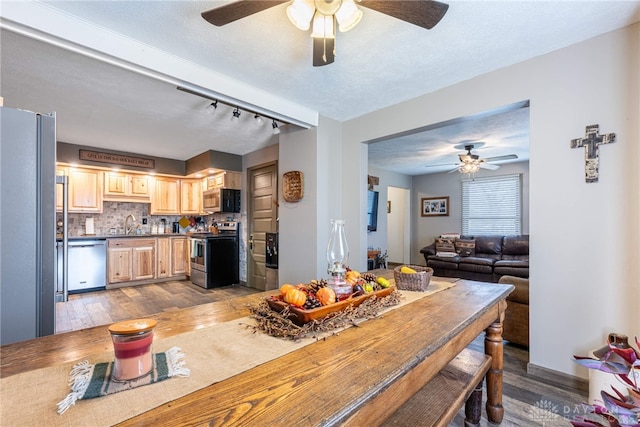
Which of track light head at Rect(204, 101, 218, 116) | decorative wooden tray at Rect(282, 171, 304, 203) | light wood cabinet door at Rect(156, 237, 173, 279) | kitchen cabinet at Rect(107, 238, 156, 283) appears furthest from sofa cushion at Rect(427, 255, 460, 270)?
kitchen cabinet at Rect(107, 238, 156, 283)

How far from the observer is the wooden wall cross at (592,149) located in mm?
1931

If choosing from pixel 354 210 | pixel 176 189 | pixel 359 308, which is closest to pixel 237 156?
pixel 176 189

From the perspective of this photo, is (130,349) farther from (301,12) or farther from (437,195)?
(437,195)

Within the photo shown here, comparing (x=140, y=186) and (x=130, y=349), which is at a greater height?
(x=140, y=186)

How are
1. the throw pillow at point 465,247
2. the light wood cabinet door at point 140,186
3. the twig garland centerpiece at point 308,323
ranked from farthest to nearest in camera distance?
the throw pillow at point 465,247 → the light wood cabinet door at point 140,186 → the twig garland centerpiece at point 308,323

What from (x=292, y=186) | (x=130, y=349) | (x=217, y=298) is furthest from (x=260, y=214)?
(x=130, y=349)

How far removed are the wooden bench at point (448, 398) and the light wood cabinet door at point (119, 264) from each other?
5545 millimetres

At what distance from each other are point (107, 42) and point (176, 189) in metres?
4.54

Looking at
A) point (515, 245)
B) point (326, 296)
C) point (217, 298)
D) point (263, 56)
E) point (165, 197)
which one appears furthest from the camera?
point (165, 197)

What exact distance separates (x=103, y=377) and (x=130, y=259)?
5.46 metres

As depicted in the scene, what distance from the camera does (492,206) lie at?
6.26m

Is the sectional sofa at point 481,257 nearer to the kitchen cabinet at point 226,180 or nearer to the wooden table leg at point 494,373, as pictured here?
the wooden table leg at point 494,373

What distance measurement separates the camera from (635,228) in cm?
181

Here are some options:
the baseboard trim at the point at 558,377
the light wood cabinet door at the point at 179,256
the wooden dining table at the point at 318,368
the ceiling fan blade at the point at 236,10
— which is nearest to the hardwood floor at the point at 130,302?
the light wood cabinet door at the point at 179,256
